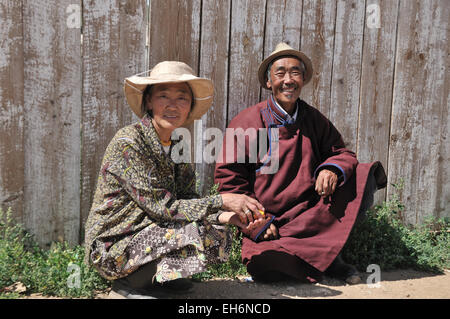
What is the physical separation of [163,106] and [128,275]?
1071mm

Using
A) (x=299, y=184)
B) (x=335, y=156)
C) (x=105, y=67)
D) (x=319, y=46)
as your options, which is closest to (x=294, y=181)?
(x=299, y=184)

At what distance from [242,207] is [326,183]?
831 millimetres

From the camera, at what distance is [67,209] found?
3439 mm

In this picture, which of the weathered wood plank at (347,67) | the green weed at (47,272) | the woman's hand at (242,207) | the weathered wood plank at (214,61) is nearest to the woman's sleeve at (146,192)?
the woman's hand at (242,207)

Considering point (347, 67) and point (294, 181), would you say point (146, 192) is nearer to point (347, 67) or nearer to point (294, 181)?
point (294, 181)

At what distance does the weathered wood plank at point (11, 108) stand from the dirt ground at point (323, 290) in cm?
107

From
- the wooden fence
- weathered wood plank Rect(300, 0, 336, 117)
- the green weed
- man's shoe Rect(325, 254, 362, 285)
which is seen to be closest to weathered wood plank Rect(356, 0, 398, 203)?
the wooden fence

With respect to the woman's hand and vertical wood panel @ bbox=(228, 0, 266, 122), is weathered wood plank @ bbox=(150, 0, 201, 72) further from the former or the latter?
the woman's hand

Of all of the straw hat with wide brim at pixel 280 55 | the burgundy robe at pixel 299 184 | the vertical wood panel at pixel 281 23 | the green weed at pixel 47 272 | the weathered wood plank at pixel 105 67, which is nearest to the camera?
the green weed at pixel 47 272

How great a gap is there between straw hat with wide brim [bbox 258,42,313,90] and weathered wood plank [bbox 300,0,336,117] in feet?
0.94

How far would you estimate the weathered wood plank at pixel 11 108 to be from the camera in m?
3.16

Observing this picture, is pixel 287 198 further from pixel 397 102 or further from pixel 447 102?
pixel 447 102

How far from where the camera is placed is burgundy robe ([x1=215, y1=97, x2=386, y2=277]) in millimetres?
3260

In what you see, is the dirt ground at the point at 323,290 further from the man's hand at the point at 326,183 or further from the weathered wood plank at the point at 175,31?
the weathered wood plank at the point at 175,31
